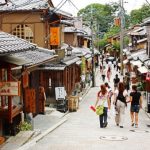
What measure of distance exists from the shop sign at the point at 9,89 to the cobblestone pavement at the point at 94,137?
1.96 m

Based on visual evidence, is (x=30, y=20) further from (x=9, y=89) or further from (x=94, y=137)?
(x=9, y=89)

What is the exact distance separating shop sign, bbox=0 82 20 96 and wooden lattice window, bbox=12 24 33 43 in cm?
1585

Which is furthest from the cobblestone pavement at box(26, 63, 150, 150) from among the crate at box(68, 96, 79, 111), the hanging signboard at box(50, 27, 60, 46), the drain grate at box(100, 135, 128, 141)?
the hanging signboard at box(50, 27, 60, 46)

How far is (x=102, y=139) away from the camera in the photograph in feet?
52.5

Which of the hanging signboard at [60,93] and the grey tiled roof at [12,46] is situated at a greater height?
the grey tiled roof at [12,46]

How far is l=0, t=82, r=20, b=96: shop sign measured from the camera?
44.4ft

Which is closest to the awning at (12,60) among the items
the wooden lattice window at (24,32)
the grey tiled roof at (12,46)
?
the grey tiled roof at (12,46)

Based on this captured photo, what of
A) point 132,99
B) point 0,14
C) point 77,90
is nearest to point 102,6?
point 77,90

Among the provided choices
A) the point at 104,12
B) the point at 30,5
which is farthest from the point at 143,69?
the point at 104,12

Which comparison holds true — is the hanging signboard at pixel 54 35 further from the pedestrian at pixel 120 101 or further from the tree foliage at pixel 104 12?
the tree foliage at pixel 104 12

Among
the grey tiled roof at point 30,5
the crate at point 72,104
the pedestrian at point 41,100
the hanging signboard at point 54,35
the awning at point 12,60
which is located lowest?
the crate at point 72,104

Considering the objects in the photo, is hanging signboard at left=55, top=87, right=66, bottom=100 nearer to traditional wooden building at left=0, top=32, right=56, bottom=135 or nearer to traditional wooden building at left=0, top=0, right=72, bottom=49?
traditional wooden building at left=0, top=0, right=72, bottom=49

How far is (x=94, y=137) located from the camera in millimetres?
16469

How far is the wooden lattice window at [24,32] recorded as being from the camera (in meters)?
29.4
